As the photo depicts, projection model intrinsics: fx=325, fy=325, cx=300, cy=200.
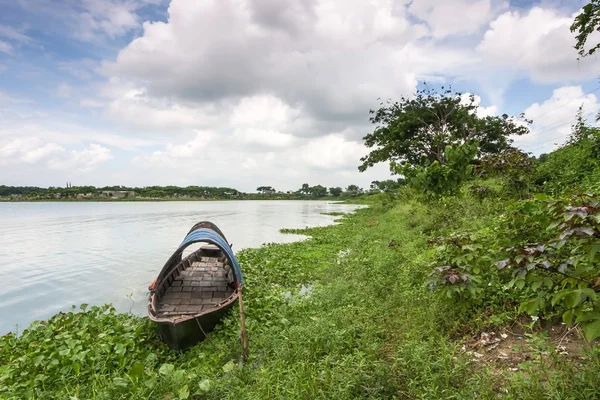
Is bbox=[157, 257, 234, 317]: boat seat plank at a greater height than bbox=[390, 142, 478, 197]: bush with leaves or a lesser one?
lesser

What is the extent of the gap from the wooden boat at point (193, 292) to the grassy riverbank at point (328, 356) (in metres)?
0.37

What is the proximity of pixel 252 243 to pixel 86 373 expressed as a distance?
1627cm

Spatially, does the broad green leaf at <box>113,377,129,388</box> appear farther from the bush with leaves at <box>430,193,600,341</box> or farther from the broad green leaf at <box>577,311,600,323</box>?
the broad green leaf at <box>577,311,600,323</box>

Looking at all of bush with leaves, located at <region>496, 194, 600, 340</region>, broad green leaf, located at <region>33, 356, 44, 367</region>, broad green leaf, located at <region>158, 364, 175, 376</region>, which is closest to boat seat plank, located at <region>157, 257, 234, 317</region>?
broad green leaf, located at <region>158, 364, 175, 376</region>

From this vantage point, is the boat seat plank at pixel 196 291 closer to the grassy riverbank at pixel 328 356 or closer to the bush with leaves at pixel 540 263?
the grassy riverbank at pixel 328 356

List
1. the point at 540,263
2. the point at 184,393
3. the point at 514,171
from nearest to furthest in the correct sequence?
the point at 540,263
the point at 184,393
the point at 514,171

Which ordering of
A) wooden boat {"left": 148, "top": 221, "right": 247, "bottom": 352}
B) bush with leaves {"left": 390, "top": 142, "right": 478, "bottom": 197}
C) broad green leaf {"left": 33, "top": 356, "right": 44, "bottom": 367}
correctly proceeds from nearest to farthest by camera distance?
1. broad green leaf {"left": 33, "top": 356, "right": 44, "bottom": 367}
2. wooden boat {"left": 148, "top": 221, "right": 247, "bottom": 352}
3. bush with leaves {"left": 390, "top": 142, "right": 478, "bottom": 197}

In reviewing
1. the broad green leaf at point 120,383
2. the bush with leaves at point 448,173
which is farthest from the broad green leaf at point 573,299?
the bush with leaves at point 448,173

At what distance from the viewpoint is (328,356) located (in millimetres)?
4910

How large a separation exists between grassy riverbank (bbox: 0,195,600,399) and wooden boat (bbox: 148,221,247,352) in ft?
1.22

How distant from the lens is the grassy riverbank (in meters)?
3.67

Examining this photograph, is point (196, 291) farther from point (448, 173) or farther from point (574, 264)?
point (448, 173)

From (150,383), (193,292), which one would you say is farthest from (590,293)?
(193,292)

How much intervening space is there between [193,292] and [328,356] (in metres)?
5.52
